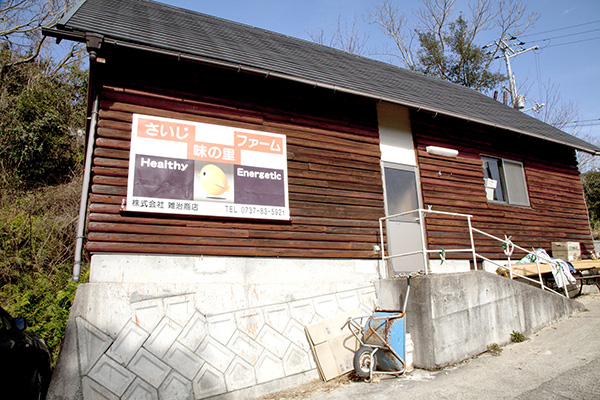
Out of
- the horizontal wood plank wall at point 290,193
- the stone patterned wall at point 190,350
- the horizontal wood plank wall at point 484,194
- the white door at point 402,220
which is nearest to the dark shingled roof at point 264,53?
the horizontal wood plank wall at point 484,194

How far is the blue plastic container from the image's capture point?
6234 mm

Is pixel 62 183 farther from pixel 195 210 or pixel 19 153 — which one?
pixel 195 210

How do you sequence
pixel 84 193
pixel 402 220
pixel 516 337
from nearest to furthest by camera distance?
pixel 84 193, pixel 516 337, pixel 402 220

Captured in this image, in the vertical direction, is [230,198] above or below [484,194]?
below

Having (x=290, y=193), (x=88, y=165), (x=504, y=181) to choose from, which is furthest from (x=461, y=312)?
(x=88, y=165)

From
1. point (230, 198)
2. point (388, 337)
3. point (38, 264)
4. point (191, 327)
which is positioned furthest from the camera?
point (38, 264)

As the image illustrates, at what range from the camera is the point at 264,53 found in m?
8.79

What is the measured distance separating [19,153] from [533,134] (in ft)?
51.2

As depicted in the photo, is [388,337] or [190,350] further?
[388,337]

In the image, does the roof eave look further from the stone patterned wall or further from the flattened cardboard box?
the flattened cardboard box

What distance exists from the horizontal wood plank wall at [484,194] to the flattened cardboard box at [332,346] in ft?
10.5

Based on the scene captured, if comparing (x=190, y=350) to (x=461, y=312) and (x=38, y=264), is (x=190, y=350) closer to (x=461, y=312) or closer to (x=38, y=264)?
(x=461, y=312)

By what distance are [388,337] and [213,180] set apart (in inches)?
144

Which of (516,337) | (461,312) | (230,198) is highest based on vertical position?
(230,198)
